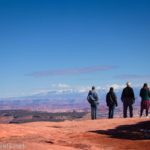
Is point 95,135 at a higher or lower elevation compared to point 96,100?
lower

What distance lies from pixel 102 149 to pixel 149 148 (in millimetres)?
1514

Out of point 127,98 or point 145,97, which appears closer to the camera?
point 145,97

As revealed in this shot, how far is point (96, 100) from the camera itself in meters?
25.2

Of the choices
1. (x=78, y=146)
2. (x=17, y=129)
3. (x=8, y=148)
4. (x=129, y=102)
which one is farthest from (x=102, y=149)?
(x=129, y=102)

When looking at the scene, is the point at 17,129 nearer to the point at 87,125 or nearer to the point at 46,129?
the point at 46,129

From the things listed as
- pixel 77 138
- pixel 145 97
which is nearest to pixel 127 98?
pixel 145 97

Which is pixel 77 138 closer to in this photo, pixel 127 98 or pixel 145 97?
pixel 145 97

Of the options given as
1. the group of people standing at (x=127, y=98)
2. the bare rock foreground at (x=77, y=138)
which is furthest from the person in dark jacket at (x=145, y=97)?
the bare rock foreground at (x=77, y=138)

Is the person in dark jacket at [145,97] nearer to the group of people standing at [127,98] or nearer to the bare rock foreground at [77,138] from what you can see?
the group of people standing at [127,98]

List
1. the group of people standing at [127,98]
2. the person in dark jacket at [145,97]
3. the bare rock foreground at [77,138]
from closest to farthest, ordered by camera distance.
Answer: the bare rock foreground at [77,138] < the person in dark jacket at [145,97] < the group of people standing at [127,98]

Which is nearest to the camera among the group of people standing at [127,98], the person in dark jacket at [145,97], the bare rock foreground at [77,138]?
the bare rock foreground at [77,138]

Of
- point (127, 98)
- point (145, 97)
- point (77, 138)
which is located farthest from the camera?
point (127, 98)

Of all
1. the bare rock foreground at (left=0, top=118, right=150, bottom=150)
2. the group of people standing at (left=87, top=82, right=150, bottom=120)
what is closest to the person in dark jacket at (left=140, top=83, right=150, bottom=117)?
the group of people standing at (left=87, top=82, right=150, bottom=120)

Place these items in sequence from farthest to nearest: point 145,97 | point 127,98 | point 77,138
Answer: point 127,98 → point 145,97 → point 77,138
